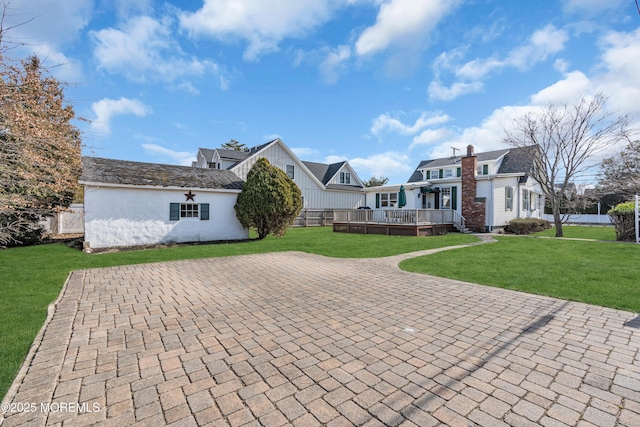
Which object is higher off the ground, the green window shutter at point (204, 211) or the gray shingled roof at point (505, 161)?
the gray shingled roof at point (505, 161)

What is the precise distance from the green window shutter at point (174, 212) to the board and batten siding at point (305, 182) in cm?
1067

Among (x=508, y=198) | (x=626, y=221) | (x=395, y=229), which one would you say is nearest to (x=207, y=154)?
(x=395, y=229)

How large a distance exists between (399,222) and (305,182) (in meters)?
12.0

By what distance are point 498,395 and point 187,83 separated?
15150 mm

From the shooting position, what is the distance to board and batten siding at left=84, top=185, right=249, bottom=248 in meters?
12.5

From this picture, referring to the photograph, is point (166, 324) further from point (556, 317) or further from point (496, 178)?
point (496, 178)

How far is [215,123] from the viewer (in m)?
18.4

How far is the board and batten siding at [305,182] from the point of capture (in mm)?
25109

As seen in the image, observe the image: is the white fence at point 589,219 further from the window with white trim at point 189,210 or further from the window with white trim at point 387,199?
the window with white trim at point 189,210

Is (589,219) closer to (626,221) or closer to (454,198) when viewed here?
(454,198)

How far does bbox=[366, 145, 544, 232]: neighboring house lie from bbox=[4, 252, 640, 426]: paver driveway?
1512cm

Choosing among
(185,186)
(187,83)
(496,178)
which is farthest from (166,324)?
(496,178)

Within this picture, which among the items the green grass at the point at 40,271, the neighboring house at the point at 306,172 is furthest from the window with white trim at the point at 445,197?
the green grass at the point at 40,271

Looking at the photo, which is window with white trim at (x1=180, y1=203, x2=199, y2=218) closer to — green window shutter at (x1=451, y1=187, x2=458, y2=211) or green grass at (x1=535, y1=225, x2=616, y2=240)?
green window shutter at (x1=451, y1=187, x2=458, y2=211)
